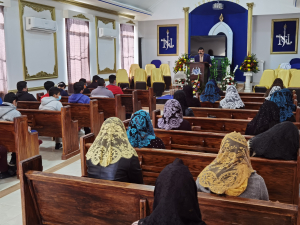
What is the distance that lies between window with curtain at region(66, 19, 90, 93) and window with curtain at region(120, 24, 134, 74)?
2.30 metres

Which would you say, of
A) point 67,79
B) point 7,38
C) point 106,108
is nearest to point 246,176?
point 106,108

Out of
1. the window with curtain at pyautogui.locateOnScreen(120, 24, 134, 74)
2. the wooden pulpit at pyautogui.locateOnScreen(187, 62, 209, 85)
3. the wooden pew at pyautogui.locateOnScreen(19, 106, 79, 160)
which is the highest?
the window with curtain at pyautogui.locateOnScreen(120, 24, 134, 74)

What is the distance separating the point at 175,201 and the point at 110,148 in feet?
2.63

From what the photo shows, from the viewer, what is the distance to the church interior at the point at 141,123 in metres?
1.61

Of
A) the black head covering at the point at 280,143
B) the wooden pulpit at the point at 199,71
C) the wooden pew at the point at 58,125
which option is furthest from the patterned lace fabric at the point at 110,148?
the wooden pulpit at the point at 199,71

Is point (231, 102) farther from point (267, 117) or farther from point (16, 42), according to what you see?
point (16, 42)

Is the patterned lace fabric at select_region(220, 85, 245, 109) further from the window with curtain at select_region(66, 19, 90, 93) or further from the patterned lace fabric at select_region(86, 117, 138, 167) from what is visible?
the window with curtain at select_region(66, 19, 90, 93)

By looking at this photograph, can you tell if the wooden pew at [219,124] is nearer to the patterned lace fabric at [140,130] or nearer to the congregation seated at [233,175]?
the patterned lace fabric at [140,130]

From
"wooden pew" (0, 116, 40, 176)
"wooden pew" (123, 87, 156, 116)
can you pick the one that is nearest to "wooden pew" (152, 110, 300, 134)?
"wooden pew" (0, 116, 40, 176)

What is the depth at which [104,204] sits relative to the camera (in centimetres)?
Answer: 175

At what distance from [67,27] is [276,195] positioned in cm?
763

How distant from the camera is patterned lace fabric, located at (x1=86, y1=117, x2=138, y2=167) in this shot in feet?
6.23

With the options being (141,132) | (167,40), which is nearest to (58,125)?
(141,132)

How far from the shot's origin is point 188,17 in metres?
12.1
